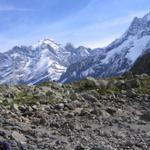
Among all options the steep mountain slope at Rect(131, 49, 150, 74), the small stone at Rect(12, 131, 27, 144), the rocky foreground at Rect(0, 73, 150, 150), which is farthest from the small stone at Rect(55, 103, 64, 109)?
the steep mountain slope at Rect(131, 49, 150, 74)

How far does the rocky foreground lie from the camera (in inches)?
785

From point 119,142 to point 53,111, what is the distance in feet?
18.7

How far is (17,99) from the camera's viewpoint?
Answer: 30.0 m

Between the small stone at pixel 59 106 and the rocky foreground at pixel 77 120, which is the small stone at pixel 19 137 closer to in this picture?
the rocky foreground at pixel 77 120

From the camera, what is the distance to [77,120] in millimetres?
23656

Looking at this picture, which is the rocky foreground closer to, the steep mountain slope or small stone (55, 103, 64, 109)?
small stone (55, 103, 64, 109)

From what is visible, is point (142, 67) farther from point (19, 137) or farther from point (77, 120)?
point (19, 137)

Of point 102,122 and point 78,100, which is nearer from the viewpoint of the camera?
point 102,122

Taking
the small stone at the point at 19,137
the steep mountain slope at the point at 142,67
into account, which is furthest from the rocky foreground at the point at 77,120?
the steep mountain slope at the point at 142,67

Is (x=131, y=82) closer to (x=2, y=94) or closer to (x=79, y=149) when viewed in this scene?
(x=2, y=94)

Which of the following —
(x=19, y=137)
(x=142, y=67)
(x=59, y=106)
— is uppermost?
(x=142, y=67)

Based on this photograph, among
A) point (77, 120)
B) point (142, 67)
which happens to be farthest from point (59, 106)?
point (142, 67)

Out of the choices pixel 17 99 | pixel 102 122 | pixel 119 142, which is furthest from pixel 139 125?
pixel 17 99

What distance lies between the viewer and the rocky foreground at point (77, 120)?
19938mm
